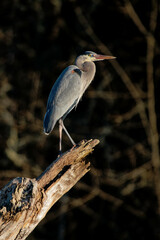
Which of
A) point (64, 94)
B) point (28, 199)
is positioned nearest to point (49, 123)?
point (64, 94)

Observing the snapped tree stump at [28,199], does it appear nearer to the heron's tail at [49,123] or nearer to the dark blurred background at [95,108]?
the heron's tail at [49,123]

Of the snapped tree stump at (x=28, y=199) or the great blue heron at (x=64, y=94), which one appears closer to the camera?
the snapped tree stump at (x=28, y=199)

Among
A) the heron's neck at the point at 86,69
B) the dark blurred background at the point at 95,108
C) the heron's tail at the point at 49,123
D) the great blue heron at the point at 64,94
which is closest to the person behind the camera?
the heron's tail at the point at 49,123

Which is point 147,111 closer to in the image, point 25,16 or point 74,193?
point 74,193

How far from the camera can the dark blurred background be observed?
6918 mm

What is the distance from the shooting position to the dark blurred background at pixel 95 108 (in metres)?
6.92

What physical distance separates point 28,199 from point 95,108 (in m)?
5.03

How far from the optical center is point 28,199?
2.68 m

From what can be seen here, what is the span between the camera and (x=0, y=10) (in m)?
8.38

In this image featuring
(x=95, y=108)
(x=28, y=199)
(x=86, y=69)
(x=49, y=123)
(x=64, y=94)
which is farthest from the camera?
(x=95, y=108)

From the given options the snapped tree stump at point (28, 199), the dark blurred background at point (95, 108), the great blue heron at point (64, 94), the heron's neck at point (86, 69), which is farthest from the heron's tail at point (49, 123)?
the dark blurred background at point (95, 108)

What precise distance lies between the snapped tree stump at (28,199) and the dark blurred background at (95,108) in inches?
153

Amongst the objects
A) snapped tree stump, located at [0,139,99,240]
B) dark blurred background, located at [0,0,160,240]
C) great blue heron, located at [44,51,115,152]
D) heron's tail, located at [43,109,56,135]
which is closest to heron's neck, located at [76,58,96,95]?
great blue heron, located at [44,51,115,152]

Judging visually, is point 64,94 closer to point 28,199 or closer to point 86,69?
point 86,69
